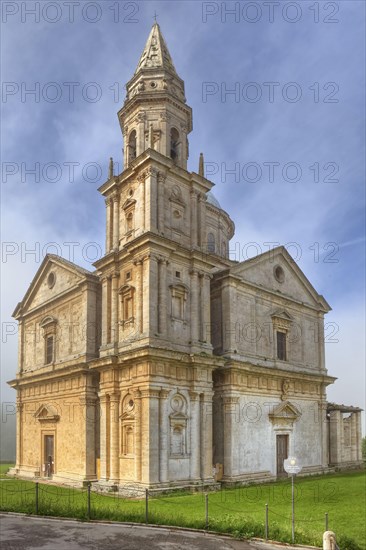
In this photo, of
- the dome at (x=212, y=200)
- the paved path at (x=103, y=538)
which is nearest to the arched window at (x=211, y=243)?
the dome at (x=212, y=200)

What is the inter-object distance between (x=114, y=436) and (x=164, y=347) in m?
5.01

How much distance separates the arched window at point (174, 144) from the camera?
29.6 meters

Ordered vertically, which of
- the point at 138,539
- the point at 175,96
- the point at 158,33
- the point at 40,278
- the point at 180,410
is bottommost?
the point at 138,539

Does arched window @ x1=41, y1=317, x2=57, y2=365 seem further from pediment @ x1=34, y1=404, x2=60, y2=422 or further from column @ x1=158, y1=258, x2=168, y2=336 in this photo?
column @ x1=158, y1=258, x2=168, y2=336

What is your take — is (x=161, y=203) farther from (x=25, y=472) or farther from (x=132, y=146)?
(x=25, y=472)

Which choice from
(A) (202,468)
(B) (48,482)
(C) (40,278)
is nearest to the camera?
(A) (202,468)

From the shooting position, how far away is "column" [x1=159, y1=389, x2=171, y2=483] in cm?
2322

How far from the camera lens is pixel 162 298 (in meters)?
25.2

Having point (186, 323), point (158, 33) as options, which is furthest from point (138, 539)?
point (158, 33)

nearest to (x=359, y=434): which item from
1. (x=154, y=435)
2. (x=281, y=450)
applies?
(x=281, y=450)

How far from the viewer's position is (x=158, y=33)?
32.3 meters

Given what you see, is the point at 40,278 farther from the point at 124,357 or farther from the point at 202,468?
the point at 202,468

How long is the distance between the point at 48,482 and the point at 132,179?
17100 mm

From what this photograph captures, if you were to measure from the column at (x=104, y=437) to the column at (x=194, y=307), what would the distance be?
208 inches
